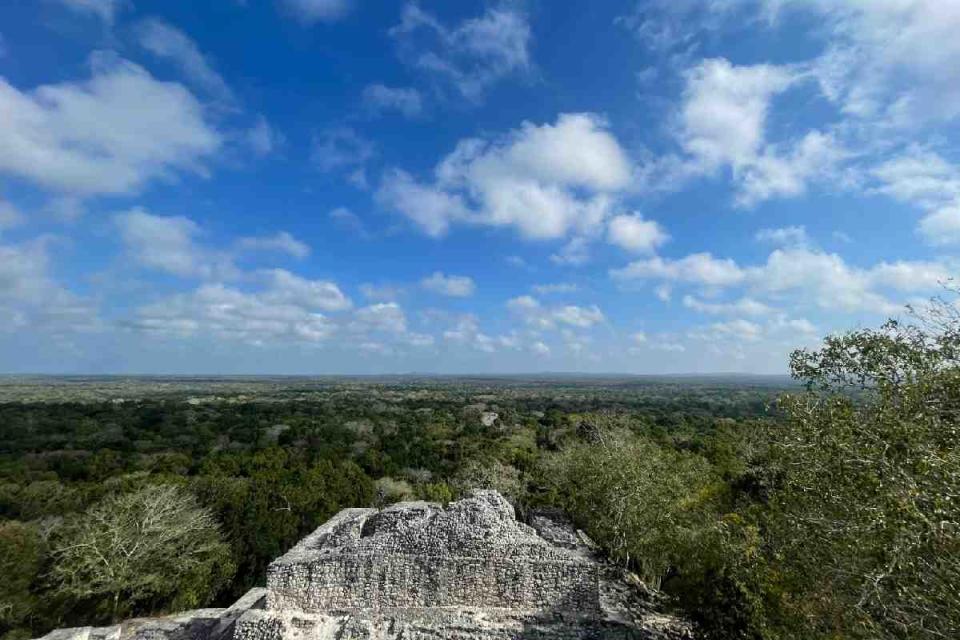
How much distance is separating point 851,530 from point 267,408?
7586 centimetres

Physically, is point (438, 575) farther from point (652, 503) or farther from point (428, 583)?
point (652, 503)

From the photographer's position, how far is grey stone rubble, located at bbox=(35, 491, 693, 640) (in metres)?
10.6

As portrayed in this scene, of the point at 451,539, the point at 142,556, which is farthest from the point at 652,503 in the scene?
the point at 142,556

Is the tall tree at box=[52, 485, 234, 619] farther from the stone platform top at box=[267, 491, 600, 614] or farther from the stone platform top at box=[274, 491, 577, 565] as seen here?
the stone platform top at box=[267, 491, 600, 614]

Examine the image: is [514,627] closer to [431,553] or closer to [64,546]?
[431,553]

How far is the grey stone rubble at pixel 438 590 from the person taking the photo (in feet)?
34.7

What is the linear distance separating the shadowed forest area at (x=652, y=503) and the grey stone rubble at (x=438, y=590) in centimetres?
370

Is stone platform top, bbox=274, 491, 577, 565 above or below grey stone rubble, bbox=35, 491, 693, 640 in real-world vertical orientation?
above

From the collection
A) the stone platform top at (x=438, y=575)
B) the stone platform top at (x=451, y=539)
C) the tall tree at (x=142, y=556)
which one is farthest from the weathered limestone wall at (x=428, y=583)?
the tall tree at (x=142, y=556)

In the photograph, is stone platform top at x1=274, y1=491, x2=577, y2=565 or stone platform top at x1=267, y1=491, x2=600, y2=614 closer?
stone platform top at x1=267, y1=491, x2=600, y2=614

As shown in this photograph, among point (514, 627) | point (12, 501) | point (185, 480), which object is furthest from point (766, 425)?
point (12, 501)

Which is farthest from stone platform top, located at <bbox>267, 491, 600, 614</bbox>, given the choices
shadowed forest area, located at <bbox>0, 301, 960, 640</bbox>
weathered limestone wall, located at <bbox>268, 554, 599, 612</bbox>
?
shadowed forest area, located at <bbox>0, 301, 960, 640</bbox>

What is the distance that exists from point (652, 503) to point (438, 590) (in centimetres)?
865

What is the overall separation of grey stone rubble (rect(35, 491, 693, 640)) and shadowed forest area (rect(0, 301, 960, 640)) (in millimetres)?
3697
